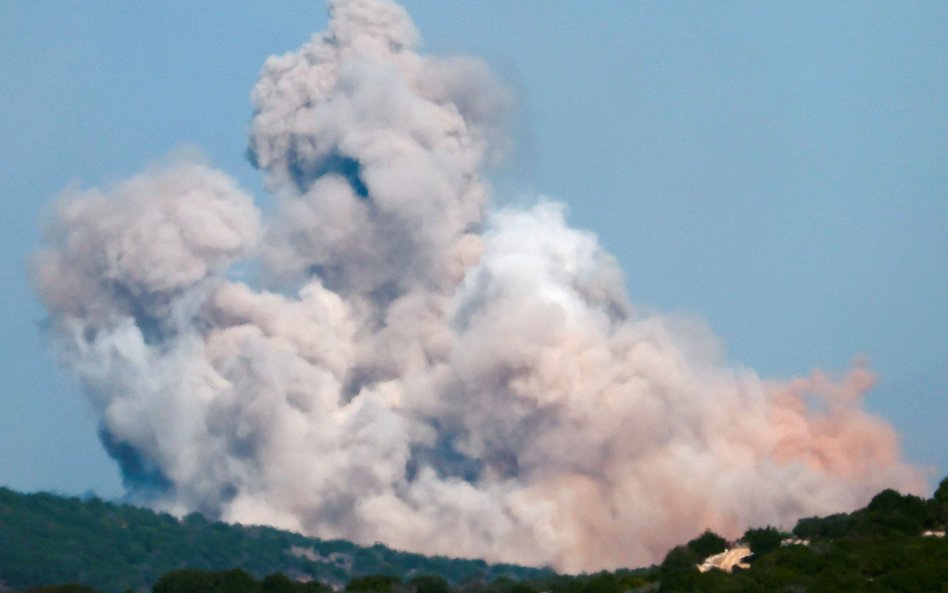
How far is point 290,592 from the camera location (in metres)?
48.2

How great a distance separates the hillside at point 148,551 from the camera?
195 ft

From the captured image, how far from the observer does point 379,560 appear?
8506 centimetres

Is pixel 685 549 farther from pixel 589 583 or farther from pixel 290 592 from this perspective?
pixel 290 592

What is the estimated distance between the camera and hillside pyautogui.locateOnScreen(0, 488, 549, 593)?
195ft

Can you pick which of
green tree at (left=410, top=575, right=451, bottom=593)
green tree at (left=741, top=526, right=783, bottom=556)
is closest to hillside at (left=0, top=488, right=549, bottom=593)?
green tree at (left=410, top=575, right=451, bottom=593)

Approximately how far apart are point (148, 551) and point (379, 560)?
52.2ft

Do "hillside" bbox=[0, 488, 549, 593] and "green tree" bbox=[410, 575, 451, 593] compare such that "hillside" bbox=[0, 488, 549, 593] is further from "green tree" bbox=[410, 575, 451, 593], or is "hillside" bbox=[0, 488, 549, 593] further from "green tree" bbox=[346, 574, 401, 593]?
"green tree" bbox=[410, 575, 451, 593]

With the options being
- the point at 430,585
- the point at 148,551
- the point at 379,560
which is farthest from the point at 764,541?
the point at 379,560

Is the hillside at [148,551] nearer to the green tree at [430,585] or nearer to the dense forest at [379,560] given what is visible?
the dense forest at [379,560]

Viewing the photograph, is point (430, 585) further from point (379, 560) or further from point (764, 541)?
point (379, 560)

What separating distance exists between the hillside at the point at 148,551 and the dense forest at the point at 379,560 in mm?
95

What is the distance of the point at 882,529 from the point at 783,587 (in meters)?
7.54

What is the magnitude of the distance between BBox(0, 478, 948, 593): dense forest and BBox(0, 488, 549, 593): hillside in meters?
0.09

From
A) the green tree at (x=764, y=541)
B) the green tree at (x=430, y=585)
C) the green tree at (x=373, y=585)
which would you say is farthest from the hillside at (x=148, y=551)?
the green tree at (x=764, y=541)
